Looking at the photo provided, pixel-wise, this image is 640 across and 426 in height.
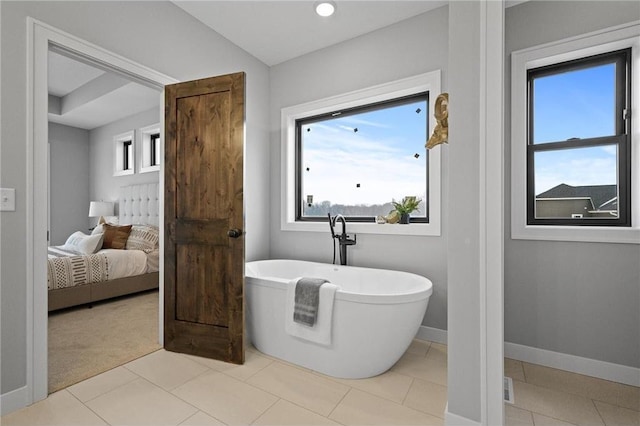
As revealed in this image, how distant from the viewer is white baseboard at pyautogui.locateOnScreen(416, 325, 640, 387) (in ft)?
6.43

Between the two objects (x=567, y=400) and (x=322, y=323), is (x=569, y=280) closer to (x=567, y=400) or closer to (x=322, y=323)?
(x=567, y=400)

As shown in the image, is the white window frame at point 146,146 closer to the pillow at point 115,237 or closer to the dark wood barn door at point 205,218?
the pillow at point 115,237

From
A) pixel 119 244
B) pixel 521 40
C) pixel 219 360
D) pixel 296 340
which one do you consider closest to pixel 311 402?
pixel 296 340

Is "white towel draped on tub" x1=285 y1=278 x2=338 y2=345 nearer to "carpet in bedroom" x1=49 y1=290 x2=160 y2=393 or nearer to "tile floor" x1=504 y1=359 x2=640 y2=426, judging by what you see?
"tile floor" x1=504 y1=359 x2=640 y2=426

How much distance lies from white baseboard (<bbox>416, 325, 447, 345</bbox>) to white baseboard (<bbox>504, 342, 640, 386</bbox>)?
454mm

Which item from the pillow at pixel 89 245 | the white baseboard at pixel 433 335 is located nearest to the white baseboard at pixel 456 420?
the white baseboard at pixel 433 335

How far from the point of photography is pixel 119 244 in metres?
4.20

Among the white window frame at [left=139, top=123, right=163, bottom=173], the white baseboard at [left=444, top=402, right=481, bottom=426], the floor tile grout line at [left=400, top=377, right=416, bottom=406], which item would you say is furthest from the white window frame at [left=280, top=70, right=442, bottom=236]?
the white window frame at [left=139, top=123, right=163, bottom=173]

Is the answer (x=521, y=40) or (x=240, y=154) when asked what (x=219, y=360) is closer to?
(x=240, y=154)

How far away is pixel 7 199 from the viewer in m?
1.67

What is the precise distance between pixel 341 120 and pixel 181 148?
5.58 feet

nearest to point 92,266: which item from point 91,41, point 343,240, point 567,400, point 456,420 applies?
point 91,41

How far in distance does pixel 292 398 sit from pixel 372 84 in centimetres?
266

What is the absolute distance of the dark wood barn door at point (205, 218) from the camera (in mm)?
2266
